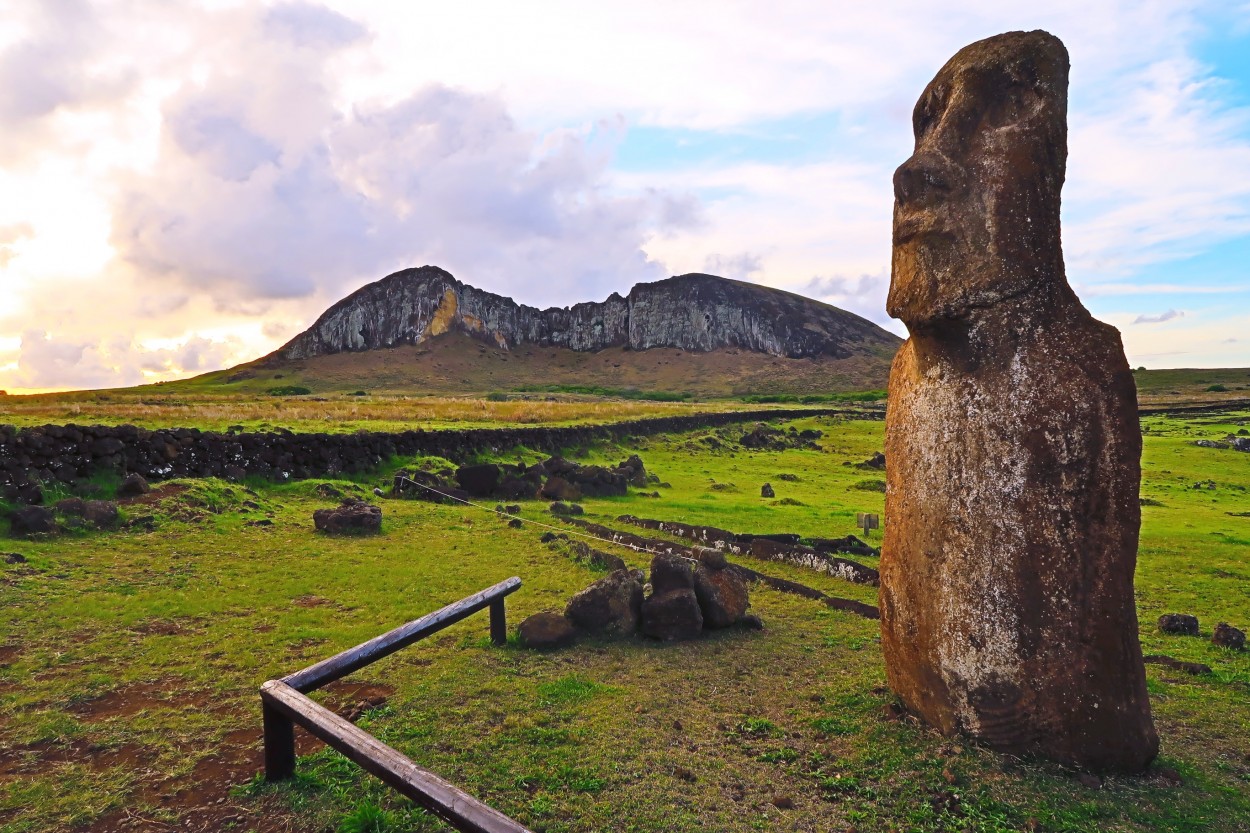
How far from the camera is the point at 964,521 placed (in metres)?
5.70

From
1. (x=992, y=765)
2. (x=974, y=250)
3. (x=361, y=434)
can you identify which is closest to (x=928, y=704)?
(x=992, y=765)

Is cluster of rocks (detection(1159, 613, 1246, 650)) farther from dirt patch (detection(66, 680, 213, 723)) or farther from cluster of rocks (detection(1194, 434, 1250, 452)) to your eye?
cluster of rocks (detection(1194, 434, 1250, 452))

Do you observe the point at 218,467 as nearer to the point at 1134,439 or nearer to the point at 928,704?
the point at 928,704

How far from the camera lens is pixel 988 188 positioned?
18.9 ft

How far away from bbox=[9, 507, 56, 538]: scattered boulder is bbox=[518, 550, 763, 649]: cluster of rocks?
10.0m

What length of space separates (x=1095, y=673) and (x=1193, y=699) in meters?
2.92

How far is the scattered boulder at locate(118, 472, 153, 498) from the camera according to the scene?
15.1 meters

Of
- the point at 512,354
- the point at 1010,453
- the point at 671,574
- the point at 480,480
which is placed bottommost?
the point at 671,574

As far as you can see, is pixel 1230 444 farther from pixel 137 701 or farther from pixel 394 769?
pixel 137 701

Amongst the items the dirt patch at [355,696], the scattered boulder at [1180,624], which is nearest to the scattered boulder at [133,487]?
the dirt patch at [355,696]

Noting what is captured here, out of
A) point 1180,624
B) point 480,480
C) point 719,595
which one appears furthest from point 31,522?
point 1180,624

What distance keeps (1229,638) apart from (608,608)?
766 cm

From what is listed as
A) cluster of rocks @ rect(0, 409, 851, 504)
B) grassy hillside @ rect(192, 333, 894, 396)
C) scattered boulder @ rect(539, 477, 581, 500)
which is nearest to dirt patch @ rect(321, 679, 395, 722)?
cluster of rocks @ rect(0, 409, 851, 504)

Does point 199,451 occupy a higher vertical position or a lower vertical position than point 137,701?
higher
